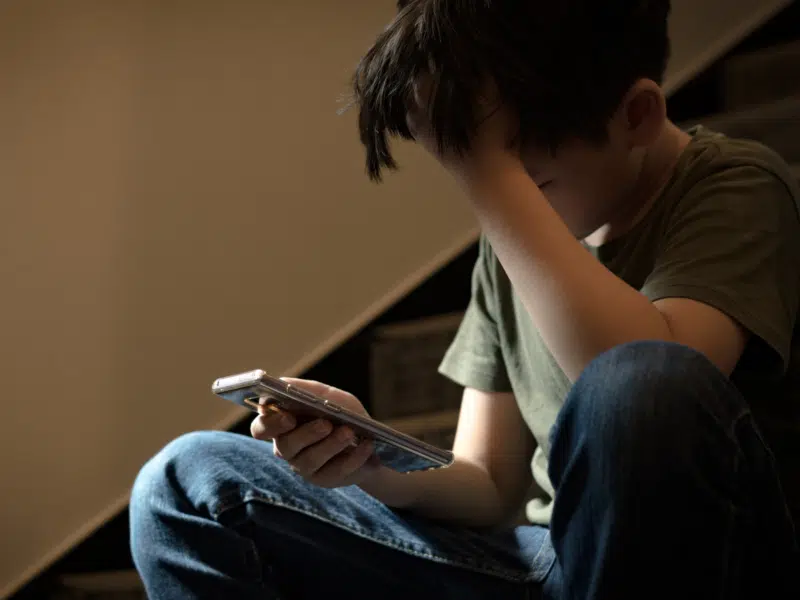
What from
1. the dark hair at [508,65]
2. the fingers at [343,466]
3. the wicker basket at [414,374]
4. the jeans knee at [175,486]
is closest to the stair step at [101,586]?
the wicker basket at [414,374]

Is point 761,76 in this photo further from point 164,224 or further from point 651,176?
point 164,224

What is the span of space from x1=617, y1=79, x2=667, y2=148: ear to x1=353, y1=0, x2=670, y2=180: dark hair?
14 mm

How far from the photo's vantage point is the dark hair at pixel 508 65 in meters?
0.67

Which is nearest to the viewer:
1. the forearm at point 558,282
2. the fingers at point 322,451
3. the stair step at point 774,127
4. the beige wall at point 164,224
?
the forearm at point 558,282

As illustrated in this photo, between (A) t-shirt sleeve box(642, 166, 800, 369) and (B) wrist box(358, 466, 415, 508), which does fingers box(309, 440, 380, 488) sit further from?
(A) t-shirt sleeve box(642, 166, 800, 369)

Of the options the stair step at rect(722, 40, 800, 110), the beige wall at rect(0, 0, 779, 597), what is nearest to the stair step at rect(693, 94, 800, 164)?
the stair step at rect(722, 40, 800, 110)

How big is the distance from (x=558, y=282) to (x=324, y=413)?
0.67 ft

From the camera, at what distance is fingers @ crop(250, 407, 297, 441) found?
681mm

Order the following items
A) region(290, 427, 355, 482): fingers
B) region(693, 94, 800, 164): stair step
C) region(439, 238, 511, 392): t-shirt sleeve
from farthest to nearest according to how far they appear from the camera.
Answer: region(693, 94, 800, 164): stair step, region(439, 238, 511, 392): t-shirt sleeve, region(290, 427, 355, 482): fingers

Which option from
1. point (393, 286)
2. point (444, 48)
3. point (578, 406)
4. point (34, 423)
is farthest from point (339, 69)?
point (578, 406)

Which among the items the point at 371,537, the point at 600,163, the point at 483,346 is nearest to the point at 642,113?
the point at 600,163

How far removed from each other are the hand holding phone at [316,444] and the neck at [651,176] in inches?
12.3

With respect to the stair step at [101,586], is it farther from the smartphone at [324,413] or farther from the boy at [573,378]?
the smartphone at [324,413]

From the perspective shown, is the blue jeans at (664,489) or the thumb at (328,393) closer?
the blue jeans at (664,489)
